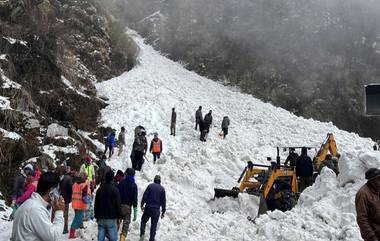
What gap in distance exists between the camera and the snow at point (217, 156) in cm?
1015

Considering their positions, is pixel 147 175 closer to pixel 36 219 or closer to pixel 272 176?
pixel 272 176

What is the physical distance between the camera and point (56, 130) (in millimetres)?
16391

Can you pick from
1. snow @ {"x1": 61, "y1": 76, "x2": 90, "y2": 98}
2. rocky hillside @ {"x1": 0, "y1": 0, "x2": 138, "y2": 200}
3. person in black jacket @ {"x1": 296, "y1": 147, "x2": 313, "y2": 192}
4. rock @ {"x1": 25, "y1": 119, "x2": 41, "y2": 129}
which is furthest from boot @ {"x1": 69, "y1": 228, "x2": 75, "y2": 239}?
snow @ {"x1": 61, "y1": 76, "x2": 90, "y2": 98}

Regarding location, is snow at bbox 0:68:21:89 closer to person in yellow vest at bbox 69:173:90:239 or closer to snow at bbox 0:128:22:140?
snow at bbox 0:128:22:140

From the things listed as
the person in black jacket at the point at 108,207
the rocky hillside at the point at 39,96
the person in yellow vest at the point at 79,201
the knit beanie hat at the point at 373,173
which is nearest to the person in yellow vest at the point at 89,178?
the person in yellow vest at the point at 79,201

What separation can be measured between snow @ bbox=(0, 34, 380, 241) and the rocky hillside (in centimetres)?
85

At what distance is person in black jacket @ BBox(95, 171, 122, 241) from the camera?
326 inches

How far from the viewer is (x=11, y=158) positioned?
13484 millimetres

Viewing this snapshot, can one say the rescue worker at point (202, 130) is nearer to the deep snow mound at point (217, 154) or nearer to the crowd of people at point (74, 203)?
the deep snow mound at point (217, 154)

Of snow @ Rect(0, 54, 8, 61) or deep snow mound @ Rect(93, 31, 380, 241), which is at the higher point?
snow @ Rect(0, 54, 8, 61)

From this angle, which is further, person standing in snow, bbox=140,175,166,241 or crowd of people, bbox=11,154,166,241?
person standing in snow, bbox=140,175,166,241

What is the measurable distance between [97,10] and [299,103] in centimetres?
1722

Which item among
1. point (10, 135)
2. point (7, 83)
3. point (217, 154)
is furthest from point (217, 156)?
point (7, 83)

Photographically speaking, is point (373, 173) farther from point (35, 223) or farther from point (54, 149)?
point (54, 149)
